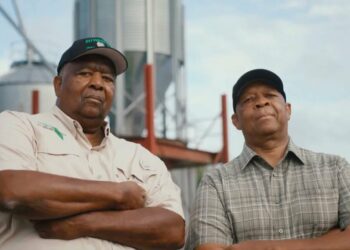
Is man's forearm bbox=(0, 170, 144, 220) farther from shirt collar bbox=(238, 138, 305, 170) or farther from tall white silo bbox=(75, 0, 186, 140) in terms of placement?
tall white silo bbox=(75, 0, 186, 140)

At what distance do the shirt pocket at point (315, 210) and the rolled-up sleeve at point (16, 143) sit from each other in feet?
4.25

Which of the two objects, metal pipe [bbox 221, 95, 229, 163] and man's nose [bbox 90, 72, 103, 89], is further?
metal pipe [bbox 221, 95, 229, 163]

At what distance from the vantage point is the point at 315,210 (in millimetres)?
3041

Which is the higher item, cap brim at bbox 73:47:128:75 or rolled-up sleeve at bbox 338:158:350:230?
cap brim at bbox 73:47:128:75

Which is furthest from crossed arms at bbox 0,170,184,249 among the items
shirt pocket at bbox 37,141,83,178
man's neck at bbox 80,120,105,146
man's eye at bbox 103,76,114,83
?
man's eye at bbox 103,76,114,83

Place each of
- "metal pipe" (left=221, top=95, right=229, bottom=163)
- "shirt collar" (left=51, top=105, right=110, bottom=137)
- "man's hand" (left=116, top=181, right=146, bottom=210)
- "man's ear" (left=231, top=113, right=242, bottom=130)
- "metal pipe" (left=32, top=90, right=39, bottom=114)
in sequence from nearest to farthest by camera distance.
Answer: "man's hand" (left=116, top=181, right=146, bottom=210) → "shirt collar" (left=51, top=105, right=110, bottom=137) → "man's ear" (left=231, top=113, right=242, bottom=130) → "metal pipe" (left=32, top=90, right=39, bottom=114) → "metal pipe" (left=221, top=95, right=229, bottom=163)

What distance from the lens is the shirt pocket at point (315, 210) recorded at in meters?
3.02

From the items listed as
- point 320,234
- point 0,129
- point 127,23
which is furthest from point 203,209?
point 127,23

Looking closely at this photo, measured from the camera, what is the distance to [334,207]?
9.99 ft

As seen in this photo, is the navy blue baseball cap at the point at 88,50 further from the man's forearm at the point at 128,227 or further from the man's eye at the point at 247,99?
the man's forearm at the point at 128,227

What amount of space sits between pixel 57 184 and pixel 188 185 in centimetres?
1787

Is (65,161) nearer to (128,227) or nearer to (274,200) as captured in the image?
(128,227)

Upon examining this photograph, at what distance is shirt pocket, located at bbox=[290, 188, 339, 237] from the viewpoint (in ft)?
9.89

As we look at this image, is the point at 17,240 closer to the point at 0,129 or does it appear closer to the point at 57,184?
the point at 57,184
